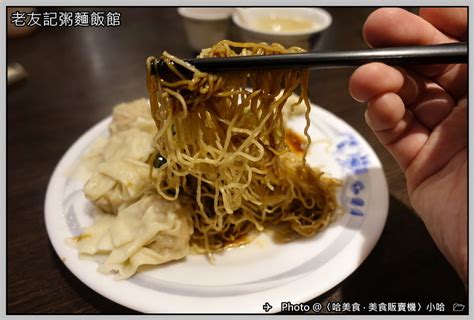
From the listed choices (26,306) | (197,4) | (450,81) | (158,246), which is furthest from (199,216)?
(197,4)

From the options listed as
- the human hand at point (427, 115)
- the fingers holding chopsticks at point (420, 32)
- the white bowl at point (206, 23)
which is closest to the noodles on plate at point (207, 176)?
the human hand at point (427, 115)

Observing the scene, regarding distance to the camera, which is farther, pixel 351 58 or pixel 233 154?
pixel 233 154

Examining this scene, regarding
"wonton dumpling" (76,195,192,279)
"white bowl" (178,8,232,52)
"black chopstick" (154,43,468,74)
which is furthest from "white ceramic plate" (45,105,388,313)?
"white bowl" (178,8,232,52)

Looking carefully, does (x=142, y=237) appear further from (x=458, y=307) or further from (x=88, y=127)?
(x=88, y=127)

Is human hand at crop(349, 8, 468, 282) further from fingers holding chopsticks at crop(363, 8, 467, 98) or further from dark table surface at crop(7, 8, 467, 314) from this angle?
dark table surface at crop(7, 8, 467, 314)

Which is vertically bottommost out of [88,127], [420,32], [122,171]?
[88,127]

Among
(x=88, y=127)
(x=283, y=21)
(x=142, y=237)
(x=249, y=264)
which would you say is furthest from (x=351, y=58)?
(x=283, y=21)

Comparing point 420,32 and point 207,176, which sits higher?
point 420,32
